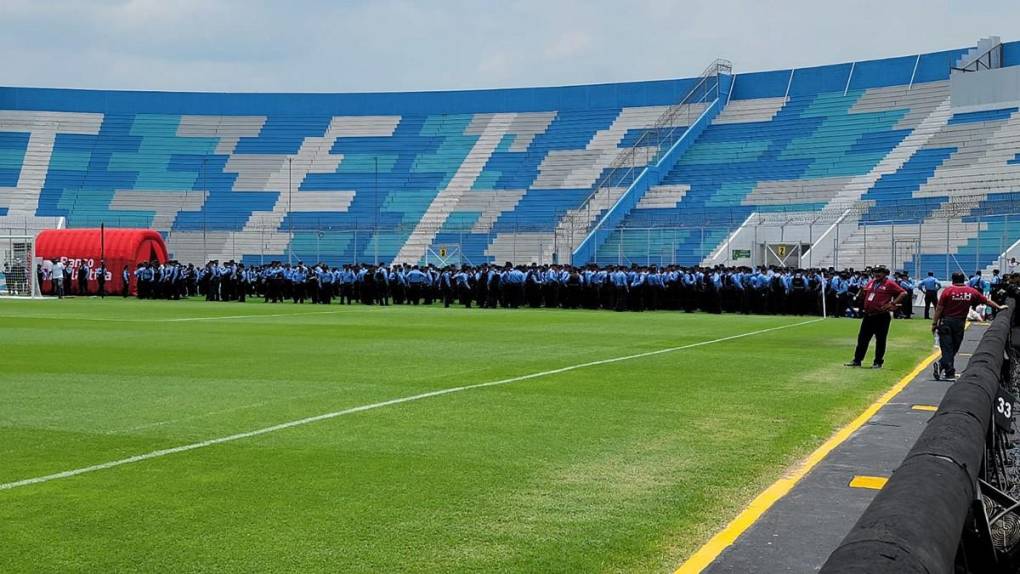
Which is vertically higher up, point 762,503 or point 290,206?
point 290,206

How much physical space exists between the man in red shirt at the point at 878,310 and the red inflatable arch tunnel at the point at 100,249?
37.5m

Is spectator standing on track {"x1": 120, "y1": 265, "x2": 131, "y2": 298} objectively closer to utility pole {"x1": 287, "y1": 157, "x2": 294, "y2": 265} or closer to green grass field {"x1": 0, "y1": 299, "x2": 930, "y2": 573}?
utility pole {"x1": 287, "y1": 157, "x2": 294, "y2": 265}

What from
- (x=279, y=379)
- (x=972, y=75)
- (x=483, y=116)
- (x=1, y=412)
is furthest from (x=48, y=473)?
(x=483, y=116)

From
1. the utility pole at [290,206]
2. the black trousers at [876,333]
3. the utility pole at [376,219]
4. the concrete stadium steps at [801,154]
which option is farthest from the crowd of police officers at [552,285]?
the black trousers at [876,333]

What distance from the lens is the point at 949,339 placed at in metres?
14.8

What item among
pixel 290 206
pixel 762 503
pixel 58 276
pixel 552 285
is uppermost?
pixel 290 206

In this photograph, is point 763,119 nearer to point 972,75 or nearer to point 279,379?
point 972,75

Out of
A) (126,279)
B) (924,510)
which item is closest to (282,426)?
(924,510)

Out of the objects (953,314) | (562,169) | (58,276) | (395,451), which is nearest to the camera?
(395,451)

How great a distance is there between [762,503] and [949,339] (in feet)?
29.0

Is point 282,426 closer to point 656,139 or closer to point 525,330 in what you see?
point 525,330

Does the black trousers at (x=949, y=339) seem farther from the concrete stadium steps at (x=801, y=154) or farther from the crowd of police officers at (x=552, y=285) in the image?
the concrete stadium steps at (x=801, y=154)

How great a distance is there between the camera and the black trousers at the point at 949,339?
48.3 ft

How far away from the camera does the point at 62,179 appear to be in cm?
6556
